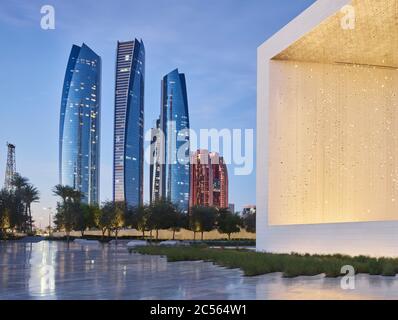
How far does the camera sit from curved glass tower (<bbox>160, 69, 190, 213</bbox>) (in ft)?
465

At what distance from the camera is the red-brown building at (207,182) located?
413 feet

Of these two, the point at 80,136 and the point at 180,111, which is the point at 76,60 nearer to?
the point at 80,136

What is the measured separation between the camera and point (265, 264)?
1292cm

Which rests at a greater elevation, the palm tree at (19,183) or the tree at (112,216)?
the palm tree at (19,183)

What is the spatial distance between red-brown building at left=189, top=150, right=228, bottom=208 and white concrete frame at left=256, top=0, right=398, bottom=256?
96.8 m

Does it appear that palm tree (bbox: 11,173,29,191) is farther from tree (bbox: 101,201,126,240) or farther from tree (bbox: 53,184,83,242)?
tree (bbox: 101,201,126,240)

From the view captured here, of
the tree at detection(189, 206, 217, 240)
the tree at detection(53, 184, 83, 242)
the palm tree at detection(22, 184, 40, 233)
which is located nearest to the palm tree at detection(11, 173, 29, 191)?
the palm tree at detection(22, 184, 40, 233)

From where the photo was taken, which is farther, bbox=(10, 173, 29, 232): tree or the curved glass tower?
the curved glass tower

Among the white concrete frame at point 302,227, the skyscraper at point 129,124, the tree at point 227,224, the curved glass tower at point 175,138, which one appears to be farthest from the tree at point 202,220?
the curved glass tower at point 175,138

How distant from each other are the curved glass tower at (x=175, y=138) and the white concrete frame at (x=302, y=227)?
11406 cm

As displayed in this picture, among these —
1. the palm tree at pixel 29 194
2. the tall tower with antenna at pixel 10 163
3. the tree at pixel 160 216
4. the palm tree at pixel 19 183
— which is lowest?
the tree at pixel 160 216

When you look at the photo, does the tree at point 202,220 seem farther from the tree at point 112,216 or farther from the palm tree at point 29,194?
the palm tree at point 29,194

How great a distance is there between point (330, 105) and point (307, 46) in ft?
9.74
